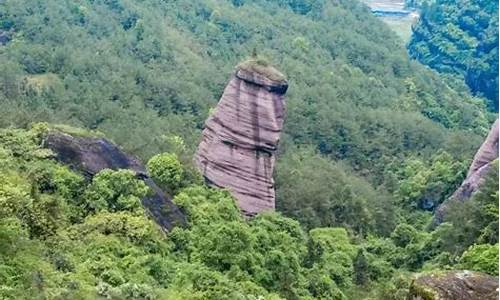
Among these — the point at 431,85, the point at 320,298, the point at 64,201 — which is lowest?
the point at 431,85

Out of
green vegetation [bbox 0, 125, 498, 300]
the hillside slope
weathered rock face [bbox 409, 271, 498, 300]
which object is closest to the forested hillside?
the hillside slope

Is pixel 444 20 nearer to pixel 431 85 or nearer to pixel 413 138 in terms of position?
pixel 431 85

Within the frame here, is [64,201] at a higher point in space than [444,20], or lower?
higher

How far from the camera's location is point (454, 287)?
14.8m

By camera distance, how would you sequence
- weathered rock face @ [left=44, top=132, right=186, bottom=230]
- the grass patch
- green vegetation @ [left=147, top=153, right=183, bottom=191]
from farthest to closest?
the grass patch, green vegetation @ [left=147, top=153, right=183, bottom=191], weathered rock face @ [left=44, top=132, right=186, bottom=230]

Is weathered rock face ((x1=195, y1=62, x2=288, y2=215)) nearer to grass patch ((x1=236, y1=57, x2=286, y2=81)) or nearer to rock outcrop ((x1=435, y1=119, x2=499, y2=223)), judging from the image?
grass patch ((x1=236, y1=57, x2=286, y2=81))

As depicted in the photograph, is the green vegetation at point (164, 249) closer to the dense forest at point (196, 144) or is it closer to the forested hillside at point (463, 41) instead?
the dense forest at point (196, 144)

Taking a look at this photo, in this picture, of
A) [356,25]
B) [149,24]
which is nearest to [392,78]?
[356,25]

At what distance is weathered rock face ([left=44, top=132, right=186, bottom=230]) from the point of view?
29.5 metres

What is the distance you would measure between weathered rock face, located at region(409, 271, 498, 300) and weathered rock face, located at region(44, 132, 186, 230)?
15.8m

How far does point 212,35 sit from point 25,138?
173 feet

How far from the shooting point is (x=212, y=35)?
80.6 meters

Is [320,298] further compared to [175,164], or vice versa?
[175,164]

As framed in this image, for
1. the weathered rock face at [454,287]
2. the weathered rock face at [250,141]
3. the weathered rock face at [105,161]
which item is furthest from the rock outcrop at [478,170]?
the weathered rock face at [454,287]
